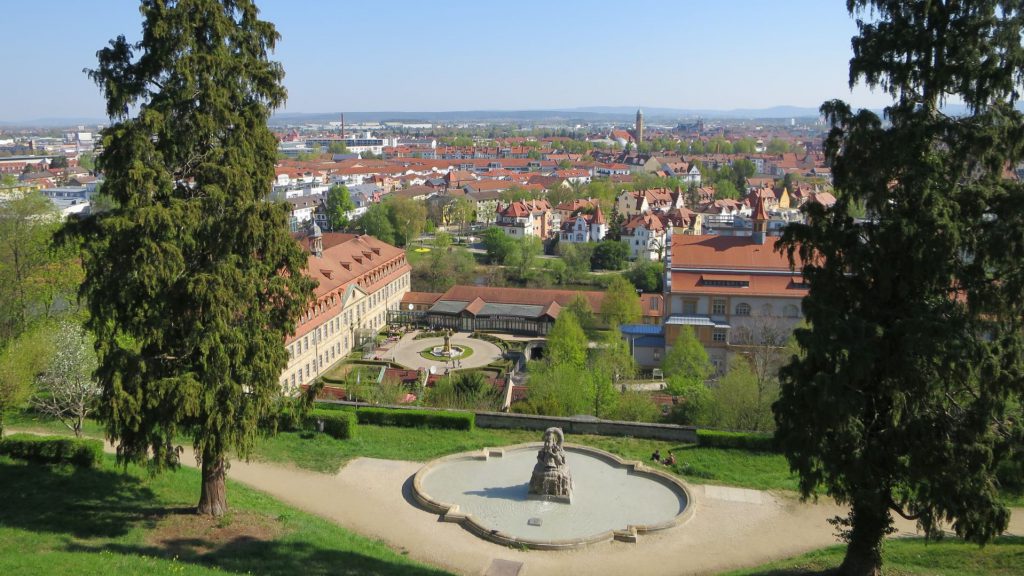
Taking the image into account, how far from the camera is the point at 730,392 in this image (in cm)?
3222

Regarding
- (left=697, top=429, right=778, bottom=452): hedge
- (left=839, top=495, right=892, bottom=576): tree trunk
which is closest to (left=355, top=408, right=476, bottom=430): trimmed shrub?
(left=697, top=429, right=778, bottom=452): hedge

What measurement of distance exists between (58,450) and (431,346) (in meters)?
33.3

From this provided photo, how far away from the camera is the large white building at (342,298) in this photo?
45.1 metres

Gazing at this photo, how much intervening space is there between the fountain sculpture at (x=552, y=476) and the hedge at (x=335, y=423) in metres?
7.79

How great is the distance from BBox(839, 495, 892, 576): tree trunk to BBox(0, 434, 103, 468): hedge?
19.2 meters

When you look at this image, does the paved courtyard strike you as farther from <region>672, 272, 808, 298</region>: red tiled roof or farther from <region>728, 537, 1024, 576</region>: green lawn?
<region>728, 537, 1024, 576</region>: green lawn

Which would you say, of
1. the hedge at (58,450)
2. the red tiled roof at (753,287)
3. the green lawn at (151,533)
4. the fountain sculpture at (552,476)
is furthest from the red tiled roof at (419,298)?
the green lawn at (151,533)

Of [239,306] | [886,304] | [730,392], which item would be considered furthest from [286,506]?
[730,392]

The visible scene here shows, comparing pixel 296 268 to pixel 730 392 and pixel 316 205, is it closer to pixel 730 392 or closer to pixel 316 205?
pixel 730 392

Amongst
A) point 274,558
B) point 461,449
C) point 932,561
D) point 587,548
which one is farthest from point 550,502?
point 932,561

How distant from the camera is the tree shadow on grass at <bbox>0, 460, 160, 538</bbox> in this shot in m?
17.5

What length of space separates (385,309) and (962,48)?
50966 millimetres

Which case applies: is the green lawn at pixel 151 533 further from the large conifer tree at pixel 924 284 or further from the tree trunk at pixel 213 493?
the large conifer tree at pixel 924 284

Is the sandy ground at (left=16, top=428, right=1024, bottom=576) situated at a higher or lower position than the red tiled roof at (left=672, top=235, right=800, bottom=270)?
lower
